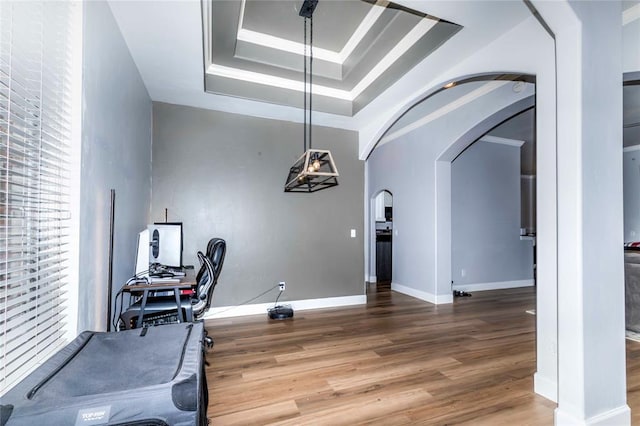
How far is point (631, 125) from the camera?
5414 mm

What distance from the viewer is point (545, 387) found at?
2217 millimetres

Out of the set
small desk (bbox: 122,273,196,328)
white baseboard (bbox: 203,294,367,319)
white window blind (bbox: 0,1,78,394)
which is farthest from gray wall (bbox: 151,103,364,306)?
white window blind (bbox: 0,1,78,394)

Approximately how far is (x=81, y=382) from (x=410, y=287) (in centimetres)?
519

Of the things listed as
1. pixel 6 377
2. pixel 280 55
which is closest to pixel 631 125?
pixel 280 55

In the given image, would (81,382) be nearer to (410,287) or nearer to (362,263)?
(362,263)

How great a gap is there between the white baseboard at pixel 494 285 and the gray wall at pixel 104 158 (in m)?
5.33

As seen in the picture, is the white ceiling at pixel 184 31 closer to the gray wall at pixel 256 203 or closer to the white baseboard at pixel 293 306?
the gray wall at pixel 256 203

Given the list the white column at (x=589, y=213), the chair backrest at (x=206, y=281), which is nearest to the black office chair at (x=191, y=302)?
the chair backrest at (x=206, y=281)

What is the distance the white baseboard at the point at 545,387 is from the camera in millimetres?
2162

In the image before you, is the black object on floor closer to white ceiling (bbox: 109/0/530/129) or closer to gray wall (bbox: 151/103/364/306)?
gray wall (bbox: 151/103/364/306)

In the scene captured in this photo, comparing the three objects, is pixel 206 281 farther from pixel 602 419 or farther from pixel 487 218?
pixel 487 218

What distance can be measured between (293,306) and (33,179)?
365 cm

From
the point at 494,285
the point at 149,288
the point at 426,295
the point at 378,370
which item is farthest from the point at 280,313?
the point at 494,285

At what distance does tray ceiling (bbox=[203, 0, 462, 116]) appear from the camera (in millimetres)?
2693
